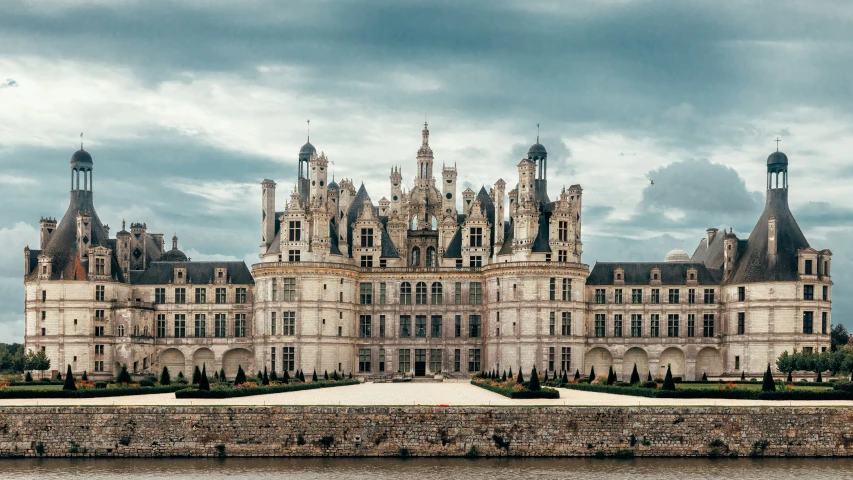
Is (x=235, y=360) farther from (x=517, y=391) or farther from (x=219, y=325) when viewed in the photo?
(x=517, y=391)

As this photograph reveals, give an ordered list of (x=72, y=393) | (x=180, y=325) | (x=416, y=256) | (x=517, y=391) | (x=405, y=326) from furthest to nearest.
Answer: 1. (x=416, y=256)
2. (x=180, y=325)
3. (x=405, y=326)
4. (x=72, y=393)
5. (x=517, y=391)

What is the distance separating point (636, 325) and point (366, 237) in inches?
949

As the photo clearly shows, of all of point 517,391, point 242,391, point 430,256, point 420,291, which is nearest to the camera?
point 517,391

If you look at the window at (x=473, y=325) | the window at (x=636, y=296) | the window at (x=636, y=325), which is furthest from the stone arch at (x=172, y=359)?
the window at (x=636, y=296)

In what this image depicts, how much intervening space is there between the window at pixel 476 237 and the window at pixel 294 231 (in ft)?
48.0

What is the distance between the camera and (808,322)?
9169 centimetres

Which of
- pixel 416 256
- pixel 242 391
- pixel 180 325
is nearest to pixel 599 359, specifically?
pixel 416 256

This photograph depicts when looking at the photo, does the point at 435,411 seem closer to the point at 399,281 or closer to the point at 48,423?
the point at 48,423

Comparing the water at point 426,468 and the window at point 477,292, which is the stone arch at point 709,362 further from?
the water at point 426,468

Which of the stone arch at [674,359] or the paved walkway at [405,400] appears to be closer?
the paved walkway at [405,400]

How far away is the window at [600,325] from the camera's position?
319 ft

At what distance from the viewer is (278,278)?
94625mm

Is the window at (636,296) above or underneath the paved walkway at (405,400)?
above

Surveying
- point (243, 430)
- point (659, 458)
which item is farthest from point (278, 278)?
point (659, 458)
